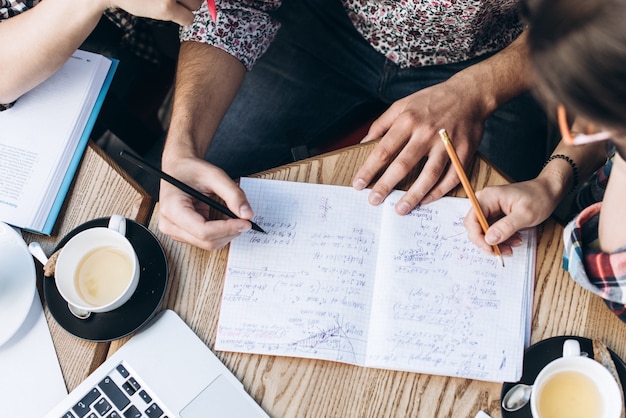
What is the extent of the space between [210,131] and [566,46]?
60 centimetres

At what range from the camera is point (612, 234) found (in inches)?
28.5

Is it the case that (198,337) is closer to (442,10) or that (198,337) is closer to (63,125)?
(63,125)

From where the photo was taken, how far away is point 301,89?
3.79 ft

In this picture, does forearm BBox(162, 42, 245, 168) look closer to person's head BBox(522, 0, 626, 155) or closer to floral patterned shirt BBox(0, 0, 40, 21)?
floral patterned shirt BBox(0, 0, 40, 21)

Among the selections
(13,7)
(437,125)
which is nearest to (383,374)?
(437,125)

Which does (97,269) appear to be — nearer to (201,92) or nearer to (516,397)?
(201,92)

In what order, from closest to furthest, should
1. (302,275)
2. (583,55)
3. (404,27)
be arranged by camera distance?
(583,55) < (302,275) < (404,27)

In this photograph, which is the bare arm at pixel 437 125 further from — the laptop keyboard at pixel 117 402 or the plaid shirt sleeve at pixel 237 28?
the laptop keyboard at pixel 117 402

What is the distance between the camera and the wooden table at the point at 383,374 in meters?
0.74

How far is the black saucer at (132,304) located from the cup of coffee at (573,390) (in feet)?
1.74

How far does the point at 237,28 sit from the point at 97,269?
48 cm

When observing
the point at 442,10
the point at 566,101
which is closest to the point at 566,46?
the point at 566,101

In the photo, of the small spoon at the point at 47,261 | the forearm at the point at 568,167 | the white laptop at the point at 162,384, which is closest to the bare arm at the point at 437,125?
the forearm at the point at 568,167

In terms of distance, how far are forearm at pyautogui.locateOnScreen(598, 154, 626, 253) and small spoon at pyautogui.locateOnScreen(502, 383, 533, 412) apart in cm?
22
